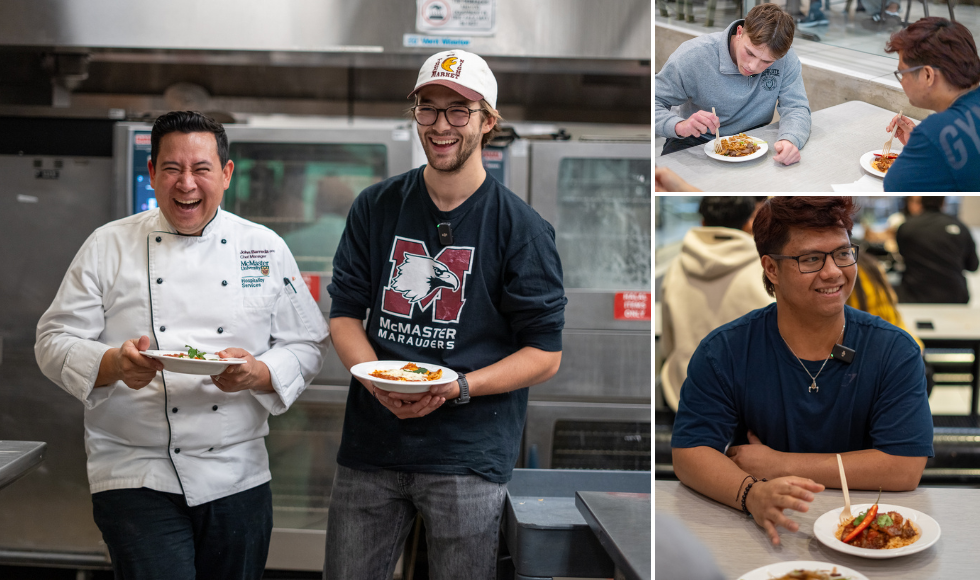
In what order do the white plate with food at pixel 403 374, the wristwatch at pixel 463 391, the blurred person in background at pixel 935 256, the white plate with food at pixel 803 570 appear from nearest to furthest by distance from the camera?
1. the white plate with food at pixel 803 570
2. the white plate with food at pixel 403 374
3. the wristwatch at pixel 463 391
4. the blurred person in background at pixel 935 256

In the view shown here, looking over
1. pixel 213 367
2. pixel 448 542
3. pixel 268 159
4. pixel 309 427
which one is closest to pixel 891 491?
pixel 448 542

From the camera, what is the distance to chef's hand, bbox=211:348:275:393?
1.70 m

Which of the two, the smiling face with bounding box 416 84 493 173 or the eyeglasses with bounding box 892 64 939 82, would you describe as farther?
the smiling face with bounding box 416 84 493 173

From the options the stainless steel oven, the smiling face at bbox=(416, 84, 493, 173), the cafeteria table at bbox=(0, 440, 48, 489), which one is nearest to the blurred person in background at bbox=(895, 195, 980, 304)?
the stainless steel oven

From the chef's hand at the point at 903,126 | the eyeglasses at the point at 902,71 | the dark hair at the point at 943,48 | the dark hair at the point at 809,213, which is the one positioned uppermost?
the dark hair at the point at 943,48

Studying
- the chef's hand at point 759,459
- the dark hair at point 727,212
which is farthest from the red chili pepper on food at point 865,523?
the dark hair at point 727,212

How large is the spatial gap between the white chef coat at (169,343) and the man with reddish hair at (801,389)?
1000 mm

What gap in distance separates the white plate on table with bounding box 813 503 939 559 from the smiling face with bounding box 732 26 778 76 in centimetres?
71

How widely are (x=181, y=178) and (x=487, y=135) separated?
722mm

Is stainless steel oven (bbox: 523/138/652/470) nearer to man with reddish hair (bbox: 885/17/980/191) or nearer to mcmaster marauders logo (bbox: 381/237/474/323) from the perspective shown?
mcmaster marauders logo (bbox: 381/237/474/323)

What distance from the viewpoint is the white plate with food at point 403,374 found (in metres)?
1.50

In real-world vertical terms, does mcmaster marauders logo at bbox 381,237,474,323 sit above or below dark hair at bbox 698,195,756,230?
above

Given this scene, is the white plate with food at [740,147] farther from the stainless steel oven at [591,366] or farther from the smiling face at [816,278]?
the stainless steel oven at [591,366]

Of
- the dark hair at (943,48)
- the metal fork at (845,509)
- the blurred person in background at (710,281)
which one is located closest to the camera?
the dark hair at (943,48)
